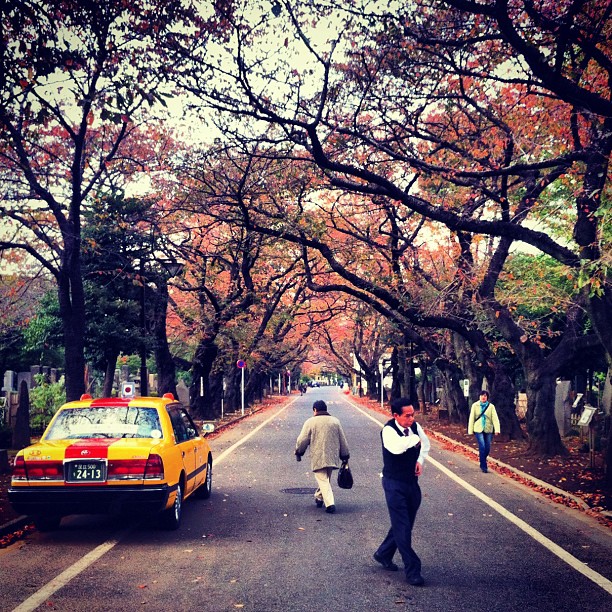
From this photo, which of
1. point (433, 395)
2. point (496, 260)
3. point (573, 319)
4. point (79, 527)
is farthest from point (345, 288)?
point (433, 395)

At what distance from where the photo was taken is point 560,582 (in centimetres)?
705

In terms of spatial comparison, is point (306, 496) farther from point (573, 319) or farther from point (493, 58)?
point (573, 319)

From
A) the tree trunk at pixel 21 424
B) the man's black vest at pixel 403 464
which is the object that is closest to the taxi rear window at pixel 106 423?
the man's black vest at pixel 403 464

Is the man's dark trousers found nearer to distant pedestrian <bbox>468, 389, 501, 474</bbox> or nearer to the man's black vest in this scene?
the man's black vest

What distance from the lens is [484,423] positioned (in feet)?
52.5

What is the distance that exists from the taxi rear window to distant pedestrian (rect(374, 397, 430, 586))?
3497 mm

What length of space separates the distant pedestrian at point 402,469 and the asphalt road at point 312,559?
49 cm

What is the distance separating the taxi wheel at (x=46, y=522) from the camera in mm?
9367

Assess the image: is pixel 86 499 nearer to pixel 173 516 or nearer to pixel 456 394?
pixel 173 516

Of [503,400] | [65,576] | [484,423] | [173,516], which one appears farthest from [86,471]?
[503,400]

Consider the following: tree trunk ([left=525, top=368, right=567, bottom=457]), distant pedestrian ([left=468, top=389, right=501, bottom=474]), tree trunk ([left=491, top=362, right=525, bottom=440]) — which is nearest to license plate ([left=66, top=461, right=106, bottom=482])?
Result: distant pedestrian ([left=468, top=389, right=501, bottom=474])

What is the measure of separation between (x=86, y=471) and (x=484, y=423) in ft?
31.3

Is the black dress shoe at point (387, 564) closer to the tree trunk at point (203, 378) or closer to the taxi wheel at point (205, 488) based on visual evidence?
the taxi wheel at point (205, 488)

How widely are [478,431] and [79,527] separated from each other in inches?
353
